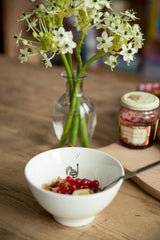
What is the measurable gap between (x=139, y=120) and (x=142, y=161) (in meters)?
0.13

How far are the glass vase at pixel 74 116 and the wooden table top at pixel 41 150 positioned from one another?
0.09 meters

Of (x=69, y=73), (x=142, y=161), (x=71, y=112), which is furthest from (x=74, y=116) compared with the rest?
(x=142, y=161)

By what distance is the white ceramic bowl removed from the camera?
26.4 inches

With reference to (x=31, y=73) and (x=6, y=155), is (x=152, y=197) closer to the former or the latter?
(x=6, y=155)

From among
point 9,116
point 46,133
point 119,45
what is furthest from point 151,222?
Answer: point 9,116

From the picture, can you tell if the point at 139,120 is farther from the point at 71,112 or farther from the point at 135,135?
the point at 71,112

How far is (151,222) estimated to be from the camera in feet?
2.56

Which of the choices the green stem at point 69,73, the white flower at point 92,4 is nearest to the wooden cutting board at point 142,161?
the green stem at point 69,73

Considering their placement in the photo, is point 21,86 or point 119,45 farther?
point 21,86

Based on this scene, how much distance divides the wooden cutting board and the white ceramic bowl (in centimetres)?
14

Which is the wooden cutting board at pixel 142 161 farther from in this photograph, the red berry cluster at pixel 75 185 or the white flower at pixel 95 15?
the white flower at pixel 95 15

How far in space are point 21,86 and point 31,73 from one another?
198mm

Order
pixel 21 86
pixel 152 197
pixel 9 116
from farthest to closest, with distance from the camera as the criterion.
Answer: pixel 21 86, pixel 9 116, pixel 152 197

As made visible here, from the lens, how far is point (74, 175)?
870 millimetres
